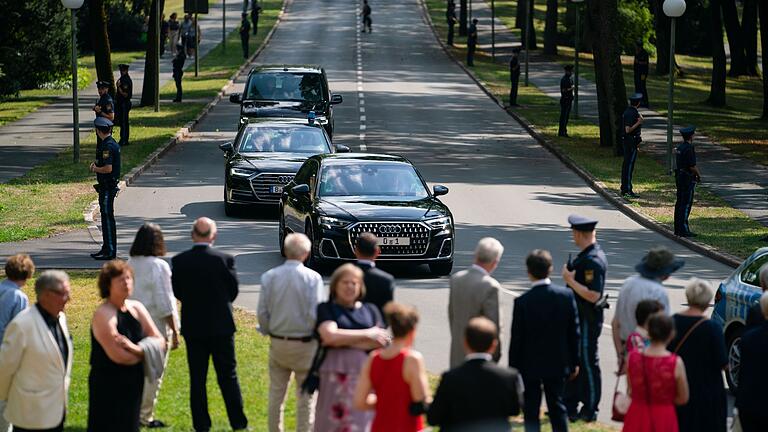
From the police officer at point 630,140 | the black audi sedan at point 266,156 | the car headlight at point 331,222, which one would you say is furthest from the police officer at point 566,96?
the car headlight at point 331,222

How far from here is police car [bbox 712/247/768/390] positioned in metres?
13.5

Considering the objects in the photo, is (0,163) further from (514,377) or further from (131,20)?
(131,20)

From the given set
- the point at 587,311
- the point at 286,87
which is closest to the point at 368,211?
the point at 587,311

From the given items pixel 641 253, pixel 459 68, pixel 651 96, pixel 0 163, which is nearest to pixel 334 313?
pixel 641 253

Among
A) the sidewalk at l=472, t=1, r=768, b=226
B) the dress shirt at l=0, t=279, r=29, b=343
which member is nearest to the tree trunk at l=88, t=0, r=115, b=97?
the sidewalk at l=472, t=1, r=768, b=226

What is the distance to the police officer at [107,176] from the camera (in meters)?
19.3

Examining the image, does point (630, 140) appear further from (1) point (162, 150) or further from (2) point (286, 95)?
(1) point (162, 150)

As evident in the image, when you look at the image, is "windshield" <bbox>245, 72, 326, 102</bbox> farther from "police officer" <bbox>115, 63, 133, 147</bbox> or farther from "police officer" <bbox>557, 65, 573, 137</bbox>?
"police officer" <bbox>557, 65, 573, 137</bbox>

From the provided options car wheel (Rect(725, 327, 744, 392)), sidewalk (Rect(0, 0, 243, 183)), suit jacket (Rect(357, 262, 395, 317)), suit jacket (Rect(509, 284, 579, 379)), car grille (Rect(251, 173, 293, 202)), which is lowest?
sidewalk (Rect(0, 0, 243, 183))

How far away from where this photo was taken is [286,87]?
110ft

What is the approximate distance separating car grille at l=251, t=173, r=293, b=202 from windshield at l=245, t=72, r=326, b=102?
8960 mm

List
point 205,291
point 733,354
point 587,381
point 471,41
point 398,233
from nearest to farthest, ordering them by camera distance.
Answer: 1. point 205,291
2. point 587,381
3. point 733,354
4. point 398,233
5. point 471,41

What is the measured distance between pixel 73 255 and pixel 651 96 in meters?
36.1

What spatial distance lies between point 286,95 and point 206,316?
2236 cm
